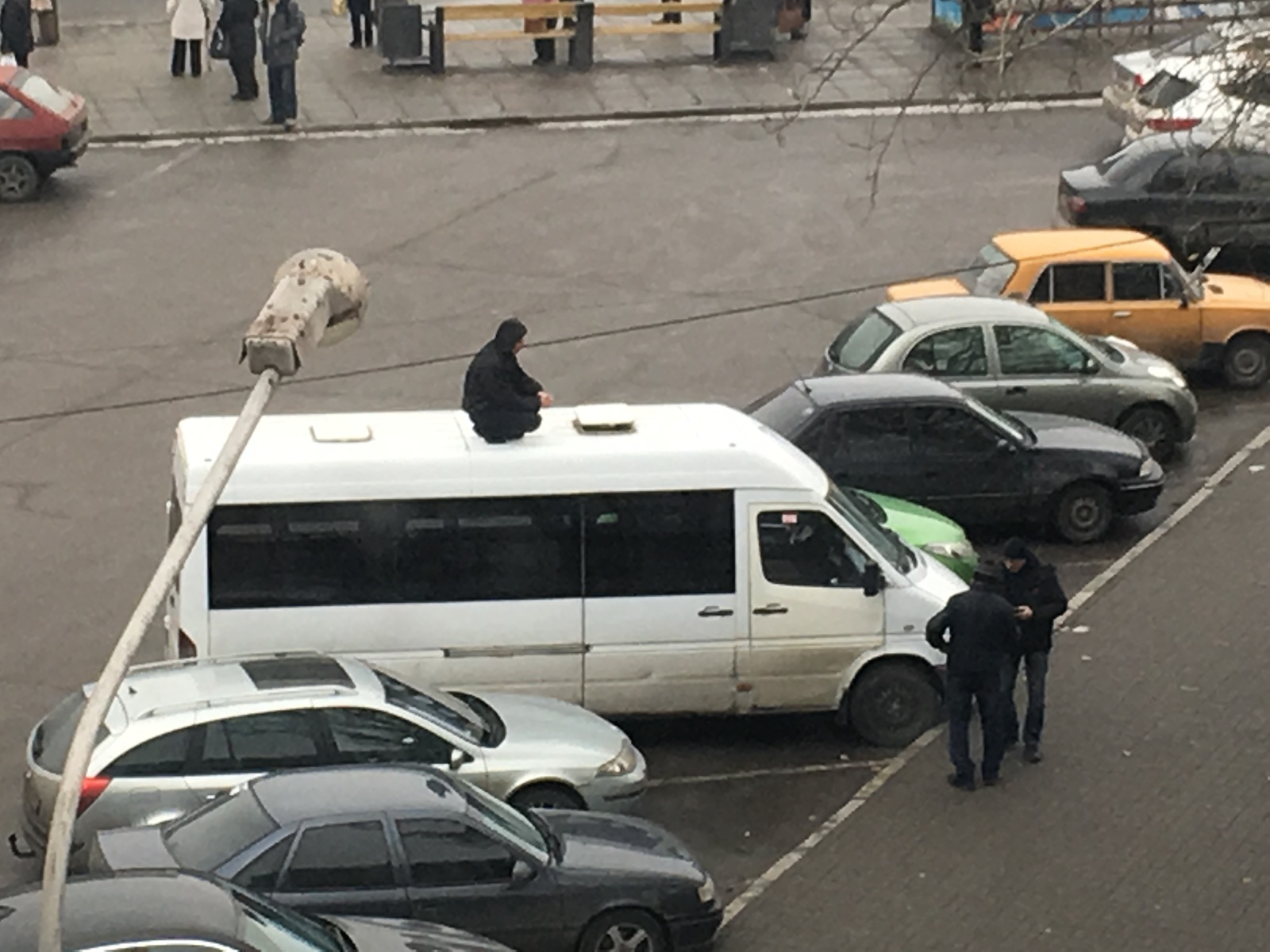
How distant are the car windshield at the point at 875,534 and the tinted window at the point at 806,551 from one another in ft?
0.53

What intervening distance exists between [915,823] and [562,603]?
8.39ft

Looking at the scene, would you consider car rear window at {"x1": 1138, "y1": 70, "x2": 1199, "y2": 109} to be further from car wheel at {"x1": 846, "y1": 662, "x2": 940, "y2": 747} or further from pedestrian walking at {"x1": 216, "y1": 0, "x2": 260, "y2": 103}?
car wheel at {"x1": 846, "y1": 662, "x2": 940, "y2": 747}

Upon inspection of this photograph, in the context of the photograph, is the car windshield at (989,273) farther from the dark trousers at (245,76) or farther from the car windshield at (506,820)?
the dark trousers at (245,76)

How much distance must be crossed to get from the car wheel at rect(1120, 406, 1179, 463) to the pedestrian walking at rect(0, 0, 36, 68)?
17391 millimetres

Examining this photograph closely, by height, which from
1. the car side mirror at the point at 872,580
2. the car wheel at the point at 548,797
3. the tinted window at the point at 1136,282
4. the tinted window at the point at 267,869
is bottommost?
the car wheel at the point at 548,797

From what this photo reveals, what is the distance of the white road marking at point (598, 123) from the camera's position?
30.3 meters

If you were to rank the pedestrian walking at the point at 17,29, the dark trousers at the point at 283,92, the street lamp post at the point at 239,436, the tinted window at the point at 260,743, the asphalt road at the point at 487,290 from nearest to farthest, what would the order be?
the street lamp post at the point at 239,436 → the tinted window at the point at 260,743 → the asphalt road at the point at 487,290 → the dark trousers at the point at 283,92 → the pedestrian walking at the point at 17,29

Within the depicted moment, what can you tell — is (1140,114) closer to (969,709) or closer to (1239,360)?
(1239,360)

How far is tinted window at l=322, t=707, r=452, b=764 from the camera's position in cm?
1310

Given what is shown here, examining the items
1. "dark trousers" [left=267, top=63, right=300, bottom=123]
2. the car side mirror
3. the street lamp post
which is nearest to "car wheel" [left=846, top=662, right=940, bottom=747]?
the car side mirror

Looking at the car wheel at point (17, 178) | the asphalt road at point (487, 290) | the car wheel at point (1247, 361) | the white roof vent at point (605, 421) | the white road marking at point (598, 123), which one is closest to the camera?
the white roof vent at point (605, 421)

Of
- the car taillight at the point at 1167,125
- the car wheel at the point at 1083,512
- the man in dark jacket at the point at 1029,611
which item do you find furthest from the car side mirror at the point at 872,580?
the car taillight at the point at 1167,125

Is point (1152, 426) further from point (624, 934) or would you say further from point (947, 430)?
point (624, 934)

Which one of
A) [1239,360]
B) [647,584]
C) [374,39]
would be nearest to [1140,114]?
[1239,360]
